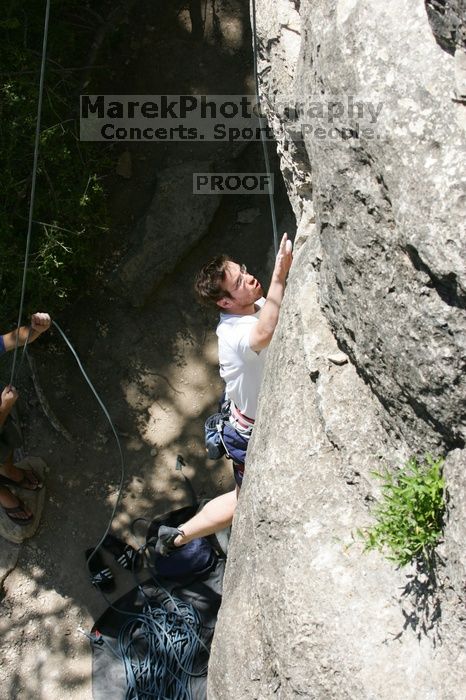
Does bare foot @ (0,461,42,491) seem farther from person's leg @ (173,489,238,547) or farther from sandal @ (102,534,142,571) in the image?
person's leg @ (173,489,238,547)

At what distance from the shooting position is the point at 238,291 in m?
3.41

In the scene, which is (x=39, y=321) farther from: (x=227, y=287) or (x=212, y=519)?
(x=212, y=519)

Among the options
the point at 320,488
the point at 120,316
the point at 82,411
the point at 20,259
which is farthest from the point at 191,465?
the point at 320,488

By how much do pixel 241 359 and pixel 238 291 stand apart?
1.04 feet

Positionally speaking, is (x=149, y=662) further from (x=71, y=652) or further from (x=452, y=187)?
(x=452, y=187)

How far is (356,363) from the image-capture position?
2.59 metres

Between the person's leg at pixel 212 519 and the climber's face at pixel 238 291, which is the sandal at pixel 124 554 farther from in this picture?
the climber's face at pixel 238 291

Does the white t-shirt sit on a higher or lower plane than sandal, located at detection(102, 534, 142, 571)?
higher

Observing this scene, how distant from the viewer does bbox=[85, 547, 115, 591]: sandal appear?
4.70 metres

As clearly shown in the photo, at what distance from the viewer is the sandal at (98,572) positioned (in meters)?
4.70

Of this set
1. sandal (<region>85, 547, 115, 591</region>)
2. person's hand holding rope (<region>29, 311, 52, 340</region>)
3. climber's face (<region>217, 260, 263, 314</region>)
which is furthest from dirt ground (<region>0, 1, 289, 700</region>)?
climber's face (<region>217, 260, 263, 314</region>)

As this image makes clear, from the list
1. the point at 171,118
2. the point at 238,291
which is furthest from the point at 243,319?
the point at 171,118

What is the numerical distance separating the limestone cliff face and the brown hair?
0.42 m

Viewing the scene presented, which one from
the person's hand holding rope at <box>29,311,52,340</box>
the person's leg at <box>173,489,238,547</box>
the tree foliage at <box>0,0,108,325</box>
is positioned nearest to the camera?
the person's hand holding rope at <box>29,311,52,340</box>
